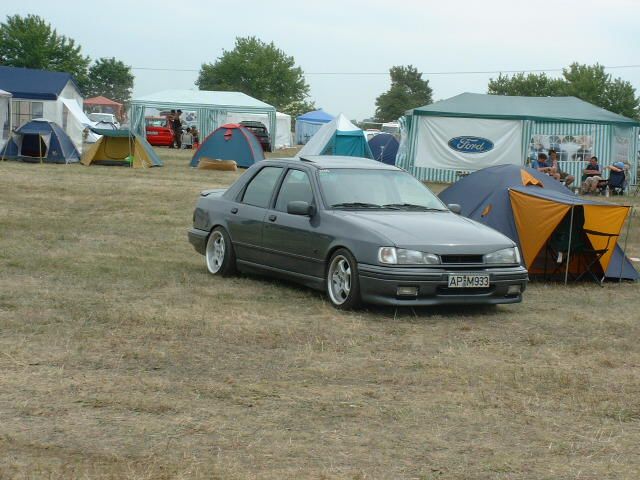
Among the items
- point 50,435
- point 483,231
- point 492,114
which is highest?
point 492,114

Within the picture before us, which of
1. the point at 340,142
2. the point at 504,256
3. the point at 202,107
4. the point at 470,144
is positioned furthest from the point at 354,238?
the point at 202,107

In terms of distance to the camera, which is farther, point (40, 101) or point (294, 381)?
point (40, 101)

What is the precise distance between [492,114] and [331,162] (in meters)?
21.3

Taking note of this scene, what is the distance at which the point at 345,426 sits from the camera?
5.96 meters

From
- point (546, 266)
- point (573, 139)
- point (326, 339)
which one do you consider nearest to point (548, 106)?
point (573, 139)

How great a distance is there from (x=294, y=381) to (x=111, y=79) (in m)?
139

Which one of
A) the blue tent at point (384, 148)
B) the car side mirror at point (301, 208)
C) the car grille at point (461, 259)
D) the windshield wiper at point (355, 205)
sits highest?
→ the blue tent at point (384, 148)

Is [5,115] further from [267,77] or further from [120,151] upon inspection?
[267,77]

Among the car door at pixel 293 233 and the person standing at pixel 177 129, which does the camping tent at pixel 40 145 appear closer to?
the person standing at pixel 177 129

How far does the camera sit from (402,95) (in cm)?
13712

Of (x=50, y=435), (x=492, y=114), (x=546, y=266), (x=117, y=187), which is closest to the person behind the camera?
(x=50, y=435)

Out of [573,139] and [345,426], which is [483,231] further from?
[573,139]

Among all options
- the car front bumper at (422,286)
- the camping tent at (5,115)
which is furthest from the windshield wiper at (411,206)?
the camping tent at (5,115)

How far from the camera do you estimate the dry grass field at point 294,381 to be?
534 cm
